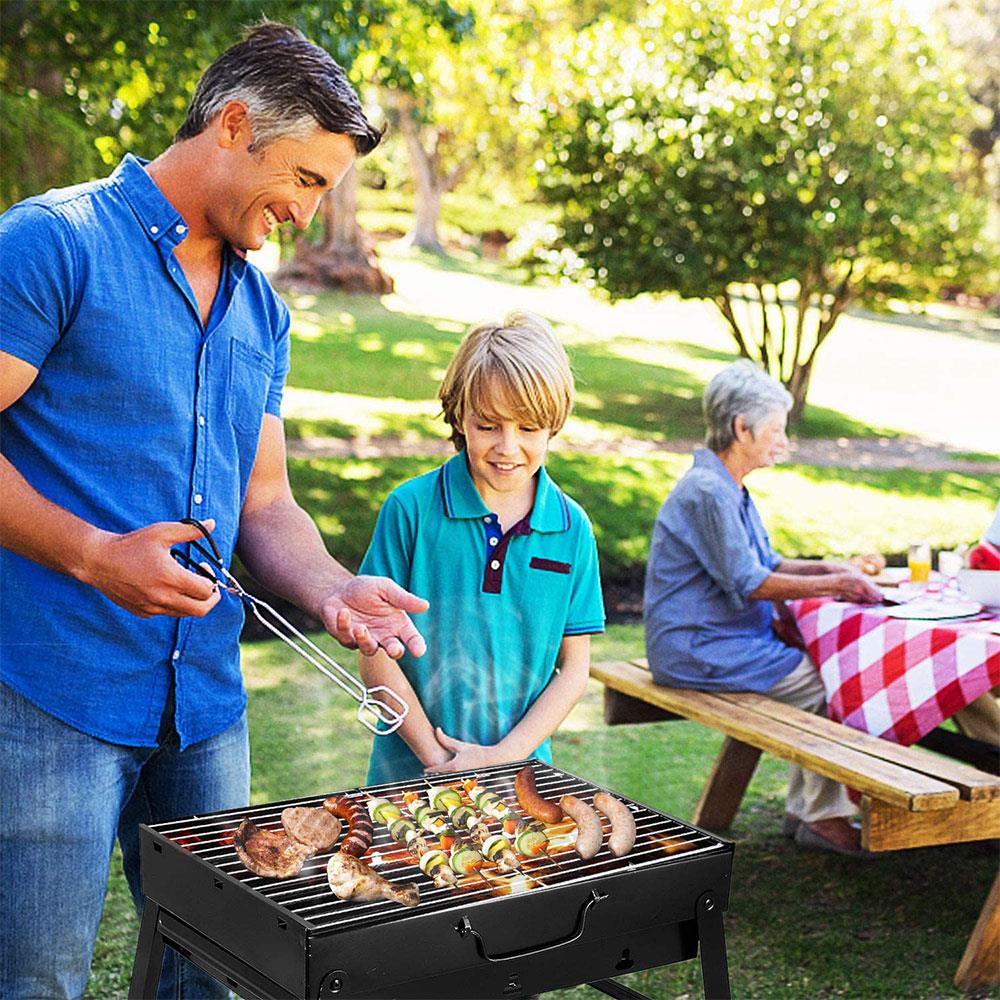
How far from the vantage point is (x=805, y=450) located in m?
14.0

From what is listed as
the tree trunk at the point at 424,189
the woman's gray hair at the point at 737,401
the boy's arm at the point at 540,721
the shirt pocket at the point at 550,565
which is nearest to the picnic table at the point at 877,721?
the woman's gray hair at the point at 737,401

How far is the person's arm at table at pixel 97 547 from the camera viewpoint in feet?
6.43

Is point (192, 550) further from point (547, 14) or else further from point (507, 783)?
point (547, 14)

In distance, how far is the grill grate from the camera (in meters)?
1.96

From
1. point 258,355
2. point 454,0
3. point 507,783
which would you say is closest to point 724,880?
point 507,783

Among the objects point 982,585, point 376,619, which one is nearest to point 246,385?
point 376,619

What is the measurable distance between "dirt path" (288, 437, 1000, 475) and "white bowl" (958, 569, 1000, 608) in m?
6.71

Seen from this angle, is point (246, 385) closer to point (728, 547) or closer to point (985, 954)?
point (728, 547)

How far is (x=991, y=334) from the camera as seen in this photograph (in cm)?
2636

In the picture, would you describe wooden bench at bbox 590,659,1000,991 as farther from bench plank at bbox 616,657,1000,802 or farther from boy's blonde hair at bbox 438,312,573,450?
boy's blonde hair at bbox 438,312,573,450

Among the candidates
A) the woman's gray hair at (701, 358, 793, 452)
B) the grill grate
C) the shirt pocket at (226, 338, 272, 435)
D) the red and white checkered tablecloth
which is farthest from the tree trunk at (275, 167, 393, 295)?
the grill grate

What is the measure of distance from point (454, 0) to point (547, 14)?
33.4ft

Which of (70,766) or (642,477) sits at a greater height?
(70,766)

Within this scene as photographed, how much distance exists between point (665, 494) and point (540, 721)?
7841mm
